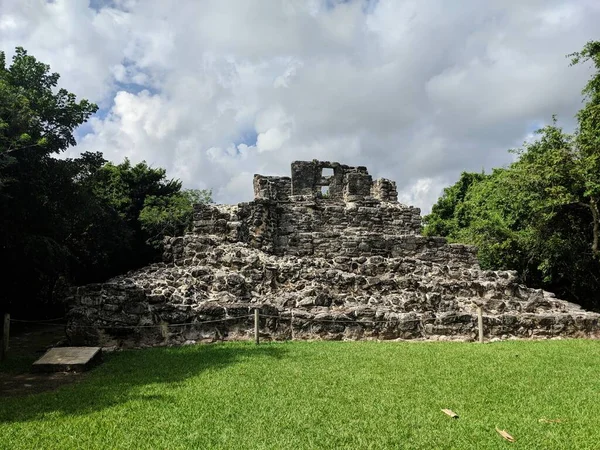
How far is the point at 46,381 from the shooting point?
5.95 metres

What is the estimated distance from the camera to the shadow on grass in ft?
15.2

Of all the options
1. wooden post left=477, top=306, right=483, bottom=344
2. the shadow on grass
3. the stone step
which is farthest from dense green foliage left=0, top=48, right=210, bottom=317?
wooden post left=477, top=306, right=483, bottom=344

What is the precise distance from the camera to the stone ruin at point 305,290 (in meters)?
8.56

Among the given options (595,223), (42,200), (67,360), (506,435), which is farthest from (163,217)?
(506,435)

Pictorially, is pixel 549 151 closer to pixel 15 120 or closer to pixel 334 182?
pixel 334 182

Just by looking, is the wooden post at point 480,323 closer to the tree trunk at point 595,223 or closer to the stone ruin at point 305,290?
the stone ruin at point 305,290

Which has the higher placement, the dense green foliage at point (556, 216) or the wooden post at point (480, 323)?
the dense green foliage at point (556, 216)

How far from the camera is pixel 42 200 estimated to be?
1027cm

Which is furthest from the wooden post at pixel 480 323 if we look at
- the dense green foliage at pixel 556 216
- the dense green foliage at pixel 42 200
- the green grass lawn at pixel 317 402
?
the dense green foliage at pixel 42 200

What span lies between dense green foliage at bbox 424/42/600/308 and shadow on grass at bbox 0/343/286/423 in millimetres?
11072

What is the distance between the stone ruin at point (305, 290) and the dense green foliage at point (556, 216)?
4035 mm

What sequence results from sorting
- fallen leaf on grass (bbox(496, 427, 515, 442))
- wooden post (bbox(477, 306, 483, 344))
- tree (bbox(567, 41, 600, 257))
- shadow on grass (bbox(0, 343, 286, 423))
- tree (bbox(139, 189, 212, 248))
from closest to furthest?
fallen leaf on grass (bbox(496, 427, 515, 442)) < shadow on grass (bbox(0, 343, 286, 423)) < wooden post (bbox(477, 306, 483, 344)) < tree (bbox(567, 41, 600, 257)) < tree (bbox(139, 189, 212, 248))

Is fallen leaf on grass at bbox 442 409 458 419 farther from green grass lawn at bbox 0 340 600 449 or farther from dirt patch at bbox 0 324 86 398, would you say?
dirt patch at bbox 0 324 86 398

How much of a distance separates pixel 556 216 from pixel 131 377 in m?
14.6
